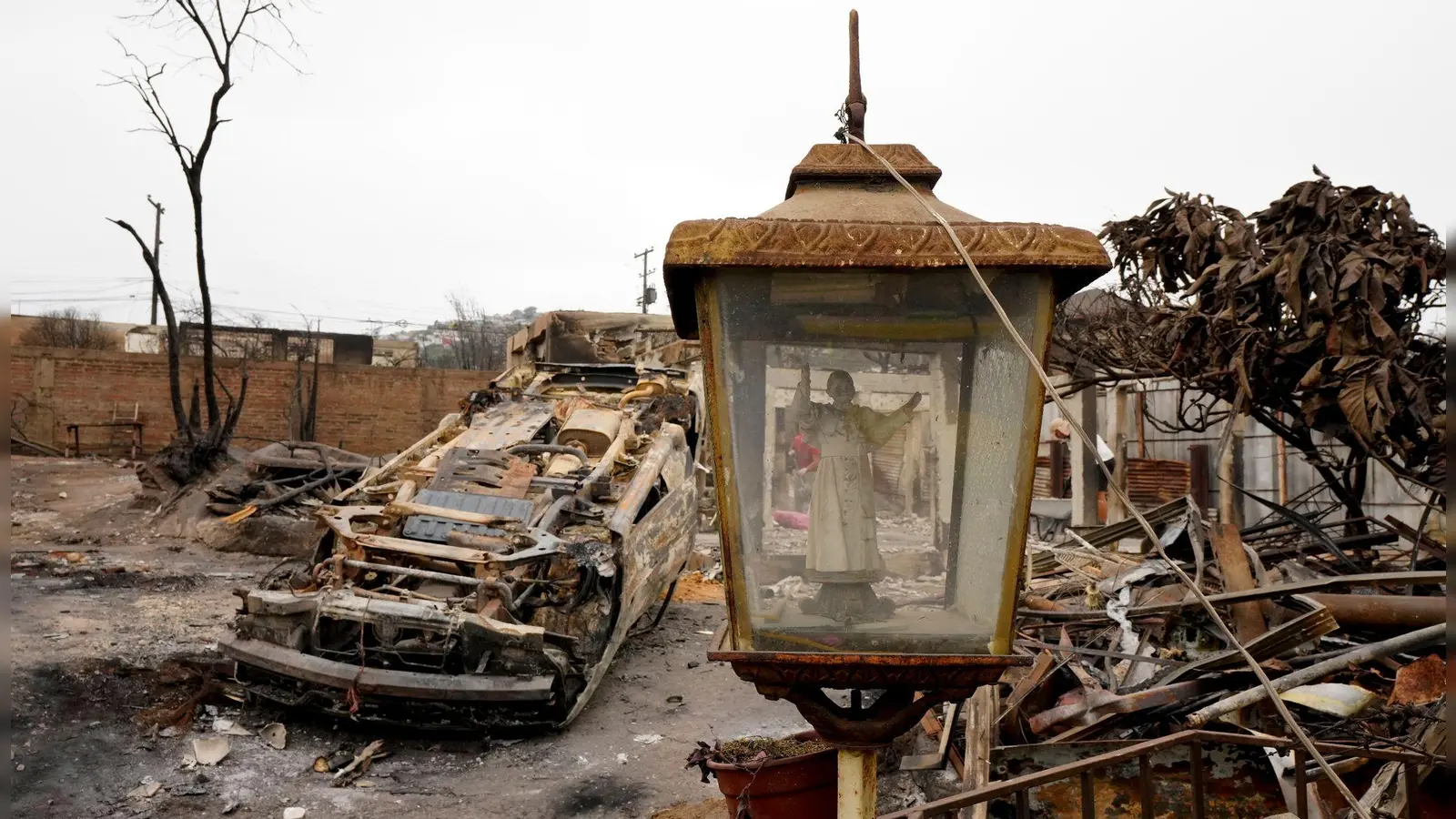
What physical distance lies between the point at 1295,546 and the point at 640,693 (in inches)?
186

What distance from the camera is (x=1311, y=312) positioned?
459cm

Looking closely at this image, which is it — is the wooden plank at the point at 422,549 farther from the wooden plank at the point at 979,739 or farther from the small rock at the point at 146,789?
the wooden plank at the point at 979,739

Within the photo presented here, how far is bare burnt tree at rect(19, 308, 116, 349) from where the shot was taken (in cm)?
2795

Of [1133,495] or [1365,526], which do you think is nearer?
[1365,526]

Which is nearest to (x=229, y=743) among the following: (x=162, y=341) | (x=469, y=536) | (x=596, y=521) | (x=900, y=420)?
(x=469, y=536)

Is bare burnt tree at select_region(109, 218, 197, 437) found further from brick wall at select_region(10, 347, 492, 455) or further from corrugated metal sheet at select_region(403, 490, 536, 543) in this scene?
corrugated metal sheet at select_region(403, 490, 536, 543)

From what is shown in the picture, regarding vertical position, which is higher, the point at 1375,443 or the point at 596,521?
the point at 1375,443

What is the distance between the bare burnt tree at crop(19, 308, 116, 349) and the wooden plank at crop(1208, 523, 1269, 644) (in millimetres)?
28658

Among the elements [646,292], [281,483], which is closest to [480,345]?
[646,292]

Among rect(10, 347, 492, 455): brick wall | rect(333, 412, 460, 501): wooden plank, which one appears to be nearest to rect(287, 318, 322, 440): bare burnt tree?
rect(10, 347, 492, 455): brick wall

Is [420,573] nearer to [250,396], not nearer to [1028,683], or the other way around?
[1028,683]

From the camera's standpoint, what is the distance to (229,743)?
19.8 feet

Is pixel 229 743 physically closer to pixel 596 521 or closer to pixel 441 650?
pixel 441 650

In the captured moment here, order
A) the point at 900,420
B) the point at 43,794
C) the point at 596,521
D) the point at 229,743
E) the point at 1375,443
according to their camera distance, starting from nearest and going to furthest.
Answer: the point at 900,420, the point at 1375,443, the point at 43,794, the point at 229,743, the point at 596,521
